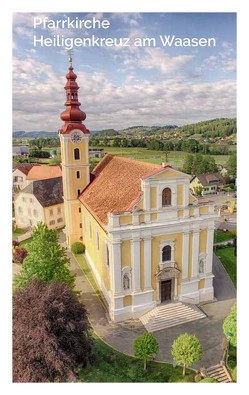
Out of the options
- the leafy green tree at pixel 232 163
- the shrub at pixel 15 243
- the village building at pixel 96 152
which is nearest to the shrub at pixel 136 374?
the shrub at pixel 15 243

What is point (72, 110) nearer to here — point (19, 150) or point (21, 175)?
point (19, 150)

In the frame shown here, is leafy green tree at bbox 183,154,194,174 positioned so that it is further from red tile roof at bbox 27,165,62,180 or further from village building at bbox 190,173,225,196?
red tile roof at bbox 27,165,62,180

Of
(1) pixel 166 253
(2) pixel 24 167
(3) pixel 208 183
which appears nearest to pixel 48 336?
(1) pixel 166 253

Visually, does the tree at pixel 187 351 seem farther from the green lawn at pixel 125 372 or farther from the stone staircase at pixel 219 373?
the stone staircase at pixel 219 373

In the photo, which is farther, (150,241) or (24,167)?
(24,167)

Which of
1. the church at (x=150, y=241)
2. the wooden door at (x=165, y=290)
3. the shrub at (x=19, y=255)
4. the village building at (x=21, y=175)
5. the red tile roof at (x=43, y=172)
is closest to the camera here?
the church at (x=150, y=241)

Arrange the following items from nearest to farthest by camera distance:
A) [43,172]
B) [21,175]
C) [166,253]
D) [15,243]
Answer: [166,253] < [15,243] < [21,175] < [43,172]
